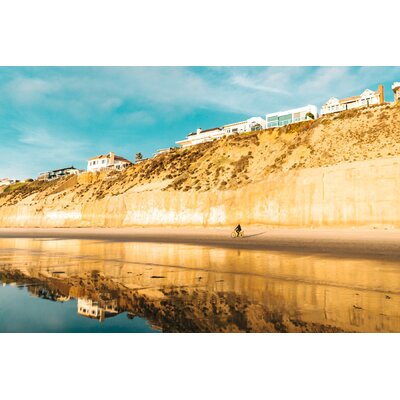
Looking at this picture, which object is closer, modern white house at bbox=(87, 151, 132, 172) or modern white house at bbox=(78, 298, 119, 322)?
modern white house at bbox=(78, 298, 119, 322)

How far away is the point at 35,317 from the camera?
5.35 m

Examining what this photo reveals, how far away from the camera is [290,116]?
69.8 meters

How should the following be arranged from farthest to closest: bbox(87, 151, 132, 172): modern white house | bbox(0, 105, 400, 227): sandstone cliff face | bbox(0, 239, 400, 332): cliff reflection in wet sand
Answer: bbox(87, 151, 132, 172): modern white house < bbox(0, 105, 400, 227): sandstone cliff face < bbox(0, 239, 400, 332): cliff reflection in wet sand

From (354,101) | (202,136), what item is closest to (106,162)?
(202,136)

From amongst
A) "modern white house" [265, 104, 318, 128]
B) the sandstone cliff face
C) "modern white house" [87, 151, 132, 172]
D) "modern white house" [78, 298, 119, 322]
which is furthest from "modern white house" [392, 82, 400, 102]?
"modern white house" [78, 298, 119, 322]

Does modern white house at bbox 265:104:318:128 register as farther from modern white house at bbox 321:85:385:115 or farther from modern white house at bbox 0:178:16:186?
modern white house at bbox 0:178:16:186

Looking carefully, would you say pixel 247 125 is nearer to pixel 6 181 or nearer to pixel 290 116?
pixel 290 116

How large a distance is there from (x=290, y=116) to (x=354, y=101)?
60.7ft

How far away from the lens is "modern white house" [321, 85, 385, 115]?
69537mm

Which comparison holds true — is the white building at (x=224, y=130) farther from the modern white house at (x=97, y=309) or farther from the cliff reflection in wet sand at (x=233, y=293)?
the modern white house at (x=97, y=309)

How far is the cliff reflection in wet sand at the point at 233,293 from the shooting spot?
16.0 feet

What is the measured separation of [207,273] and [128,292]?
3.04m

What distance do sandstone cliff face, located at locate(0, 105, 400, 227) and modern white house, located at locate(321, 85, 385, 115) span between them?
1464 inches
